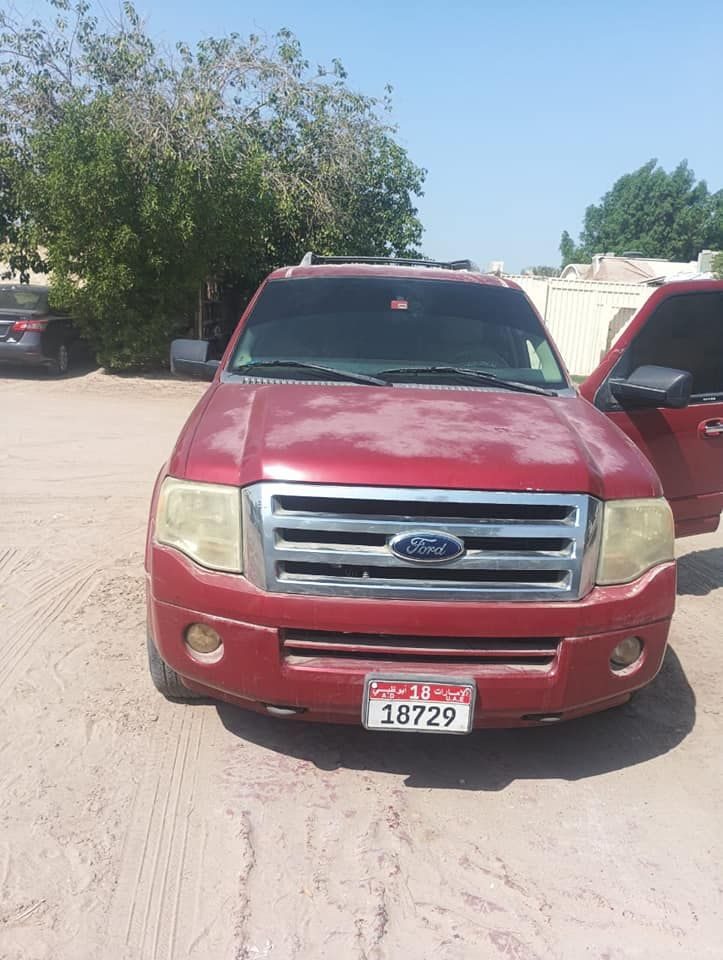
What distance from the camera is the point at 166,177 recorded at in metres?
15.5

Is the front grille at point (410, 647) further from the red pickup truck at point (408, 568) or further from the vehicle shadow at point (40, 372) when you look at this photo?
the vehicle shadow at point (40, 372)

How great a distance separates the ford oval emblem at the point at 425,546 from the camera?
126 inches

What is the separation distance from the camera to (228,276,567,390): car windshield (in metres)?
4.64

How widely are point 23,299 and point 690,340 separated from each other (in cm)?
1366

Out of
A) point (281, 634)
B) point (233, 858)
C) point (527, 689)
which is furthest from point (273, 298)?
point (233, 858)

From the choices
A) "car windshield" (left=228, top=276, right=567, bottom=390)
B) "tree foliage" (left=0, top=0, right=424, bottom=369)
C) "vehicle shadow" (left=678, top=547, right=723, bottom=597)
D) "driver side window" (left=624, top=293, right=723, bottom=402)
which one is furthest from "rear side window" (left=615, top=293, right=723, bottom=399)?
"tree foliage" (left=0, top=0, right=424, bottom=369)

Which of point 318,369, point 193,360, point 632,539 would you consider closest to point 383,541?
point 632,539

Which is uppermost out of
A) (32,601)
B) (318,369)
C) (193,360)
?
(318,369)

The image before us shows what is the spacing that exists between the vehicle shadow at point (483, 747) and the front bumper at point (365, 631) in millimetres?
422

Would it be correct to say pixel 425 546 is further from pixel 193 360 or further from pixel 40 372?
pixel 40 372

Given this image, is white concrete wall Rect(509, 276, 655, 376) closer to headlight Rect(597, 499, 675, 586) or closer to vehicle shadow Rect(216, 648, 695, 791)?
vehicle shadow Rect(216, 648, 695, 791)

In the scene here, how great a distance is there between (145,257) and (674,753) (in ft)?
45.8

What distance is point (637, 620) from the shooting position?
3383 mm

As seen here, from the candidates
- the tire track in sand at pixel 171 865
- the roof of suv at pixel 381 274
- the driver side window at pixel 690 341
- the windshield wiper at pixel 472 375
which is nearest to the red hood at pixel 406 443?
the windshield wiper at pixel 472 375
